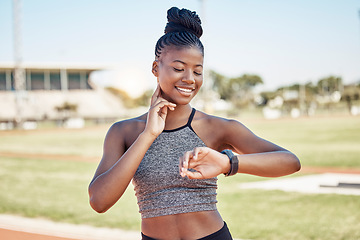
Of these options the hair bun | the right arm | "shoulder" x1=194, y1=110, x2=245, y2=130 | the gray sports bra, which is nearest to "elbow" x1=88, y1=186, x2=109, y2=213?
the right arm

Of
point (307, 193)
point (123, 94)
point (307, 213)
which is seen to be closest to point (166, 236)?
point (307, 213)

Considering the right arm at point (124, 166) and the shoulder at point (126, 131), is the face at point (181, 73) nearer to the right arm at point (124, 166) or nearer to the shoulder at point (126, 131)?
the right arm at point (124, 166)

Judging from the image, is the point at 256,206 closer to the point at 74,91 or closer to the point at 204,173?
the point at 204,173

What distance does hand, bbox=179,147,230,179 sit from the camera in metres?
1.31

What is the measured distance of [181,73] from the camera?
1.57 meters

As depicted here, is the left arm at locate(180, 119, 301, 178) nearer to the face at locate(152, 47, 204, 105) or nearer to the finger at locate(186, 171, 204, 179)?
the finger at locate(186, 171, 204, 179)

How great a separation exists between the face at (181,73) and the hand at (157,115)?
64 mm

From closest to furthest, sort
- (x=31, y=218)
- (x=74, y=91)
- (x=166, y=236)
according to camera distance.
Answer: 1. (x=166, y=236)
2. (x=31, y=218)
3. (x=74, y=91)

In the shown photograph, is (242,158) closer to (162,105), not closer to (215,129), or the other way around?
(215,129)

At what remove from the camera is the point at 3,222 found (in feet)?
21.0

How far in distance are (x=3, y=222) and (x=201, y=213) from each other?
5.86 metres

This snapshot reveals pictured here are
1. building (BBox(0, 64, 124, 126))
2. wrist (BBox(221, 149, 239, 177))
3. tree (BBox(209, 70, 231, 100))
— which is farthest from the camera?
tree (BBox(209, 70, 231, 100))

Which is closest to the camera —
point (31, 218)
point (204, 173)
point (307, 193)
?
point (204, 173)

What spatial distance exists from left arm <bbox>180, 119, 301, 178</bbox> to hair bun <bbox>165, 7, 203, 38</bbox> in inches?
15.9
